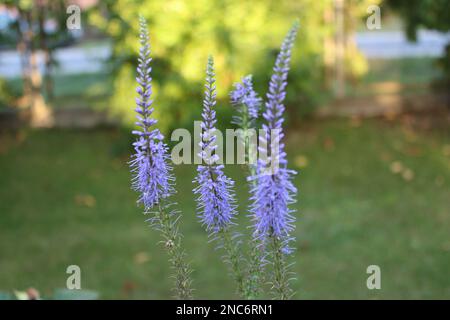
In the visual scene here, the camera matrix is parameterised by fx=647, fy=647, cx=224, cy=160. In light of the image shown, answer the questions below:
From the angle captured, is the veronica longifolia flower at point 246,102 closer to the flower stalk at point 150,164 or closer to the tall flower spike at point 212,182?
the tall flower spike at point 212,182

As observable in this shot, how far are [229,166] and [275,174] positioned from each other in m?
6.63

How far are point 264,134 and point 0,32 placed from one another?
30.5 ft

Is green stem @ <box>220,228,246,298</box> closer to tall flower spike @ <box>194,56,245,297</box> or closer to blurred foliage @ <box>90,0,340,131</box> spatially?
tall flower spike @ <box>194,56,245,297</box>

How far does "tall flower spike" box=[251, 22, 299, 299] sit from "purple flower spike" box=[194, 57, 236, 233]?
135 mm

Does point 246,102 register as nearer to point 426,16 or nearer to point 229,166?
point 229,166

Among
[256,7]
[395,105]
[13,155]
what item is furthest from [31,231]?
[395,105]

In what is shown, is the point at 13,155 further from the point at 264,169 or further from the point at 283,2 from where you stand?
the point at 264,169

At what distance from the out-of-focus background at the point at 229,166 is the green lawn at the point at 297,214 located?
0.08 feet

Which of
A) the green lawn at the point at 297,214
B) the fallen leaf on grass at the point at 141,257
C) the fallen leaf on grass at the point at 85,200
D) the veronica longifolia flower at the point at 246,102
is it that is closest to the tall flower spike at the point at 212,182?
the veronica longifolia flower at the point at 246,102

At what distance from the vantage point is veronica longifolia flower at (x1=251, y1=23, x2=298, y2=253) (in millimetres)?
1823

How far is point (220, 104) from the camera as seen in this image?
8.60 m
